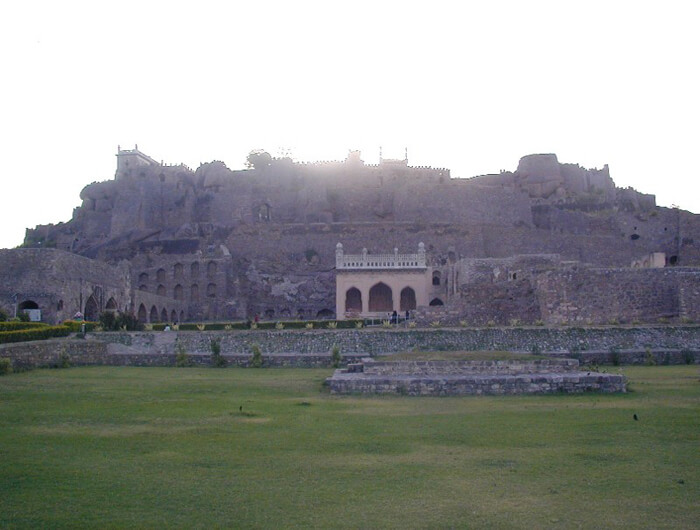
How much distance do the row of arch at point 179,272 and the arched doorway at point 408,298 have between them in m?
16.3

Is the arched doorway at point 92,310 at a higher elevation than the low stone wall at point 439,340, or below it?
higher

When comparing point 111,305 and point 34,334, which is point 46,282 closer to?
point 111,305

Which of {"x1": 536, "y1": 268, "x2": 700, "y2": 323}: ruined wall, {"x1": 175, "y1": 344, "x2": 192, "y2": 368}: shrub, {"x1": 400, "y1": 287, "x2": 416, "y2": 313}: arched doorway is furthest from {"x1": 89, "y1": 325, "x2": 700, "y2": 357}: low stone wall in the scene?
{"x1": 400, "y1": 287, "x2": 416, "y2": 313}: arched doorway

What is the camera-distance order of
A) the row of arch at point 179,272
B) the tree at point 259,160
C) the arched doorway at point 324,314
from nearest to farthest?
the arched doorway at point 324,314
the row of arch at point 179,272
the tree at point 259,160

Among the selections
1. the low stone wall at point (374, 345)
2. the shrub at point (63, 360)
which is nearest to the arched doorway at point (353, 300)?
the low stone wall at point (374, 345)

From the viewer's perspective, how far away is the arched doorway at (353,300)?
4741 cm

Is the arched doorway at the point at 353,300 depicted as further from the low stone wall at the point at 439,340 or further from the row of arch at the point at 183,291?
the low stone wall at the point at 439,340

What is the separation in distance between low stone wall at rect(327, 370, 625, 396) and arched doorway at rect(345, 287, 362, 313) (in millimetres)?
31300

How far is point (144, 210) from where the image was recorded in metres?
69.2

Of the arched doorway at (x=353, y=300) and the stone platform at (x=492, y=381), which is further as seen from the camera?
the arched doorway at (x=353, y=300)

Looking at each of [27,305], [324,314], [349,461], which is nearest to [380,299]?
[324,314]

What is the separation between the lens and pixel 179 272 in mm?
57781

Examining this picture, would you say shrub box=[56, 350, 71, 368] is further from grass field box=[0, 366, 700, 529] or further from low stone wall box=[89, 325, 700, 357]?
grass field box=[0, 366, 700, 529]

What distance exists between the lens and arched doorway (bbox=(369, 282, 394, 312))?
47375 mm
